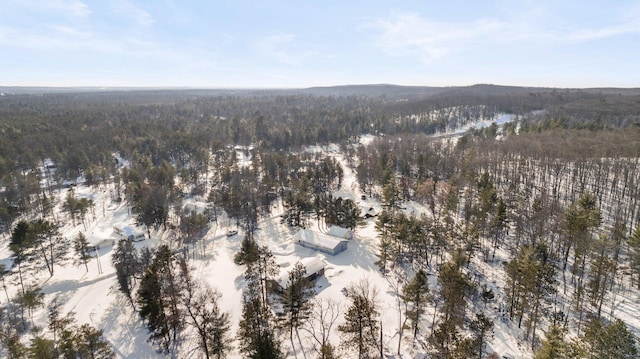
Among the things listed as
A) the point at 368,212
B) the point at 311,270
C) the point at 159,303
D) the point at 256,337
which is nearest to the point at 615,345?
the point at 256,337

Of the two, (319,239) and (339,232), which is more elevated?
(339,232)

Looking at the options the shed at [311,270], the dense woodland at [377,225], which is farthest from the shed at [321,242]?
the shed at [311,270]

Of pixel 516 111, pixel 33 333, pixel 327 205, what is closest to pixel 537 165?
pixel 327 205

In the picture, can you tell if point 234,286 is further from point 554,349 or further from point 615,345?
point 615,345

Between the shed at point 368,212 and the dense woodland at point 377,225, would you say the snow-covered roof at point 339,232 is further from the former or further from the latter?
the shed at point 368,212

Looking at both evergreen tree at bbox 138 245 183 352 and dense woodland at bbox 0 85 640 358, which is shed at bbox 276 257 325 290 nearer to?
dense woodland at bbox 0 85 640 358

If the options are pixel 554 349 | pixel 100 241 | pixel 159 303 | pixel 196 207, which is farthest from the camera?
pixel 196 207
